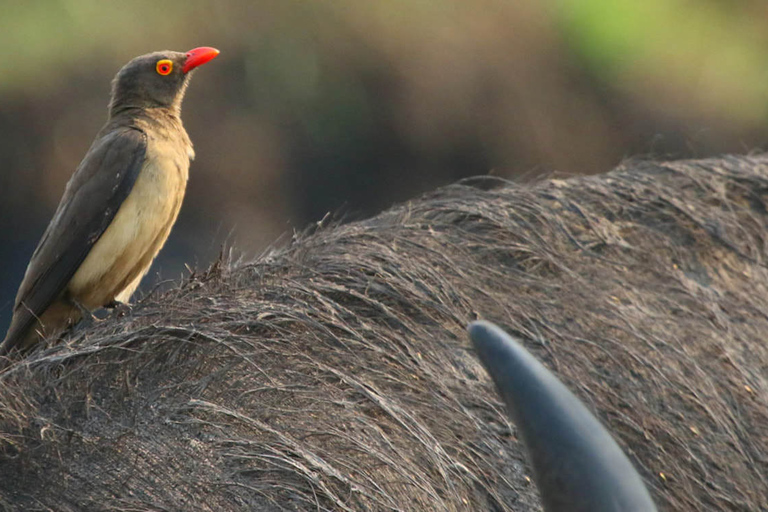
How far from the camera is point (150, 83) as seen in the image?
5.95 metres

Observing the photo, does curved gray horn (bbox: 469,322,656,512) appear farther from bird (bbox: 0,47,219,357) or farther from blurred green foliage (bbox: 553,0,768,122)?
blurred green foliage (bbox: 553,0,768,122)

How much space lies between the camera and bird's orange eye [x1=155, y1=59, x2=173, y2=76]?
5.99 meters

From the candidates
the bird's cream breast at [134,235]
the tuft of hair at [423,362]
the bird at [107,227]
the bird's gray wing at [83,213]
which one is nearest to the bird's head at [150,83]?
the bird at [107,227]

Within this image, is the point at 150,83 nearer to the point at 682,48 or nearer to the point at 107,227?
the point at 107,227

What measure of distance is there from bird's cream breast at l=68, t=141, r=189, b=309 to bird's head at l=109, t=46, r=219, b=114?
0.49 meters

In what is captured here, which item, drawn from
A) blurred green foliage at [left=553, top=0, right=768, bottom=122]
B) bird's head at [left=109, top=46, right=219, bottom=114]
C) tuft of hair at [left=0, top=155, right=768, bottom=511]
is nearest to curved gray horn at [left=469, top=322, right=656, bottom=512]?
tuft of hair at [left=0, top=155, right=768, bottom=511]

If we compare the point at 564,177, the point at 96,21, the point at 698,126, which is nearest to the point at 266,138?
the point at 96,21

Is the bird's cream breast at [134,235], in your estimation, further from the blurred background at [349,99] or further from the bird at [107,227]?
the blurred background at [349,99]

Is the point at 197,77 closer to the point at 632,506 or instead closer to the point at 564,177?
the point at 564,177

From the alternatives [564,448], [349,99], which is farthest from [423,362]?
[349,99]

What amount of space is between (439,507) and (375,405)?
36 cm

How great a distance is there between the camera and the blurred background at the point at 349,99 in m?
16.5

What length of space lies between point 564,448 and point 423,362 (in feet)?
5.43

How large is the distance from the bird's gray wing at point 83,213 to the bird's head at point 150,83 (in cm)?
37
